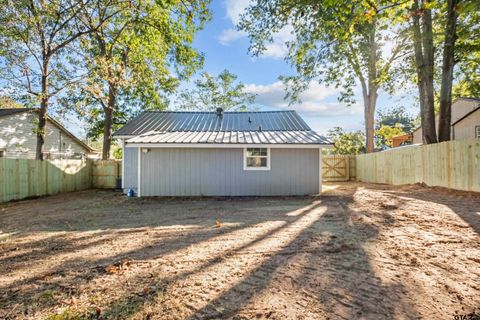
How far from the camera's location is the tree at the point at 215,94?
Answer: 87.2 ft

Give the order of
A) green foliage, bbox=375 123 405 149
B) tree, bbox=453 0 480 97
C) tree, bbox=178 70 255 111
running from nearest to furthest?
1. tree, bbox=453 0 480 97
2. tree, bbox=178 70 255 111
3. green foliage, bbox=375 123 405 149

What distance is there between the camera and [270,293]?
256 cm

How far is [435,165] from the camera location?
932cm

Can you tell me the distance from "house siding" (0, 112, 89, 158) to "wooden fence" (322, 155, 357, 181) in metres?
17.8

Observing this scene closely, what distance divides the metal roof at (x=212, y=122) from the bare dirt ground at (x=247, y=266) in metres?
6.49

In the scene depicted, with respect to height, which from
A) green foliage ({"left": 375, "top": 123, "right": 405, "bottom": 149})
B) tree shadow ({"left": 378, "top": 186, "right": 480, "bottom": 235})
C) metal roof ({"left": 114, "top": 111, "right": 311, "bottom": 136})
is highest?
green foliage ({"left": 375, "top": 123, "right": 405, "bottom": 149})

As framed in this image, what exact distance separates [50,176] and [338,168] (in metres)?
16.9

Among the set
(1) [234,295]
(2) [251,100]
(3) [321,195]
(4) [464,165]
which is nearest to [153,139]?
(3) [321,195]

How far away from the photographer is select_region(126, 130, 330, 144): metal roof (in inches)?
372

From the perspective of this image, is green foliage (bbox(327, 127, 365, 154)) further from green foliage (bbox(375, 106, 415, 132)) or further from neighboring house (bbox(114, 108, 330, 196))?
green foliage (bbox(375, 106, 415, 132))

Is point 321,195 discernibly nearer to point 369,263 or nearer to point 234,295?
point 369,263

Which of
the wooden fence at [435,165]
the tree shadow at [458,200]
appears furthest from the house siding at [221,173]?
the wooden fence at [435,165]

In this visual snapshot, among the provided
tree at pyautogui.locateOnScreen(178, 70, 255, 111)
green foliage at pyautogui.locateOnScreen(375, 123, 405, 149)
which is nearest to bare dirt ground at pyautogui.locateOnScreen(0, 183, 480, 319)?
tree at pyautogui.locateOnScreen(178, 70, 255, 111)

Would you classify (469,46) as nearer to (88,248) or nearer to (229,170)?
(229,170)
